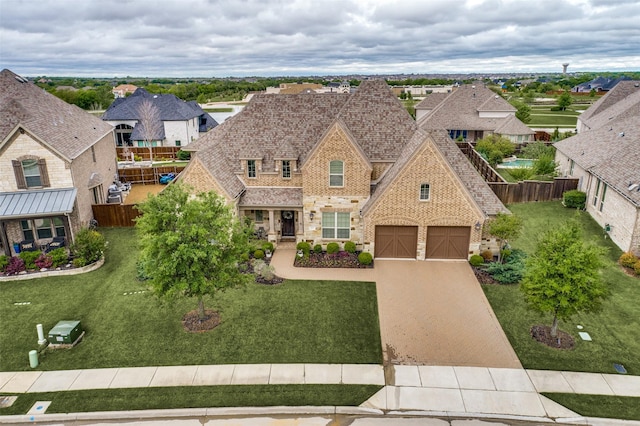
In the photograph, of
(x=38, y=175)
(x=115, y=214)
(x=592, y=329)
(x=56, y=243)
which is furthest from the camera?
(x=115, y=214)

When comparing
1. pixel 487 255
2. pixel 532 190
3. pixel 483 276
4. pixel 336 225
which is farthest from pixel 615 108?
pixel 336 225

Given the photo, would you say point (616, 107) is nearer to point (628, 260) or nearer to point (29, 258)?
point (628, 260)

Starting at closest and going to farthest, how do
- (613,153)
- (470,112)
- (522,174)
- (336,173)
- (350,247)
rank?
(336,173) → (350,247) → (613,153) → (522,174) → (470,112)

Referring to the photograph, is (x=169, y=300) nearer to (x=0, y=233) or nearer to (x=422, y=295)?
(x=422, y=295)

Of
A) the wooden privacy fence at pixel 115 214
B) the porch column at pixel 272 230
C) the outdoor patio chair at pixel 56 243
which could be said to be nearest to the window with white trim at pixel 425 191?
the porch column at pixel 272 230

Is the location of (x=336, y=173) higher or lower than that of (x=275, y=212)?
higher

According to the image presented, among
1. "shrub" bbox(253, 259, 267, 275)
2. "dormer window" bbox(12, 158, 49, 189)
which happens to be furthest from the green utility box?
"dormer window" bbox(12, 158, 49, 189)
